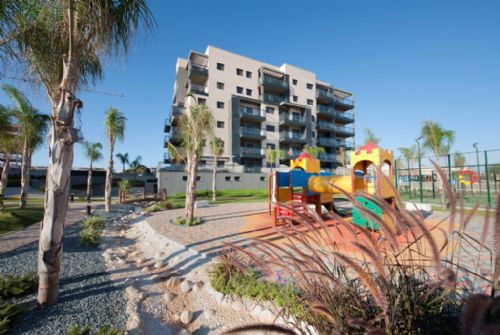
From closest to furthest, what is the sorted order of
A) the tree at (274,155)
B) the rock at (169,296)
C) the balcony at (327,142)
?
the rock at (169,296), the tree at (274,155), the balcony at (327,142)

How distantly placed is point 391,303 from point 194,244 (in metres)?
5.94

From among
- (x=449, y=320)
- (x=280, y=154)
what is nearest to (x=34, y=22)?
(x=449, y=320)

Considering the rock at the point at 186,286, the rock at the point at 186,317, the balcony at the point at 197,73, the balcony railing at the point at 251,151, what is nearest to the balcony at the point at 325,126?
the balcony railing at the point at 251,151

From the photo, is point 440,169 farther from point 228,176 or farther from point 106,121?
point 228,176

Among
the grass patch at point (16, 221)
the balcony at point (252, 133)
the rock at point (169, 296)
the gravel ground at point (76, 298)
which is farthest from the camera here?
the balcony at point (252, 133)

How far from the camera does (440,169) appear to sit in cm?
147

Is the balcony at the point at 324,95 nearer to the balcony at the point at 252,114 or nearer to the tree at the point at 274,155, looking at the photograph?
the balcony at the point at 252,114

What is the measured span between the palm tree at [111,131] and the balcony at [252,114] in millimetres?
20887

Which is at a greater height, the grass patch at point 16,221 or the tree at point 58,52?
the tree at point 58,52

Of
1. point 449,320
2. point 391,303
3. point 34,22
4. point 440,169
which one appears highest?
point 34,22

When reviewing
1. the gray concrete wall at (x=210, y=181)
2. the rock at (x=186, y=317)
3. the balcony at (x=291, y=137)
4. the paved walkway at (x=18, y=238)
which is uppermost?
the balcony at (x=291, y=137)

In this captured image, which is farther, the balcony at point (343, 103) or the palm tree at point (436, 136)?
the balcony at point (343, 103)

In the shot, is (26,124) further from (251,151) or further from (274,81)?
(274,81)

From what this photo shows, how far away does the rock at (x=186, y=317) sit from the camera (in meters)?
3.30
